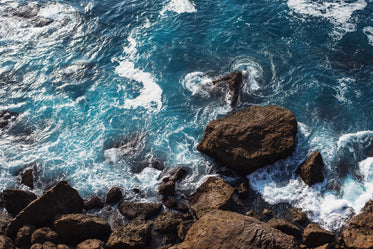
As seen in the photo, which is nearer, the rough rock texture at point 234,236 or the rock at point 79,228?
the rough rock texture at point 234,236

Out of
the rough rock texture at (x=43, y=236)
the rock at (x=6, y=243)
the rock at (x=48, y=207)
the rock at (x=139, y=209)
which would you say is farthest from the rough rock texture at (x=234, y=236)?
the rock at (x=6, y=243)

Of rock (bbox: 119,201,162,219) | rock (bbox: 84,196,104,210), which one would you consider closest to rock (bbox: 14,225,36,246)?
rock (bbox: 84,196,104,210)

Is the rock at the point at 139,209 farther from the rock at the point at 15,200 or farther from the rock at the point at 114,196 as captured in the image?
the rock at the point at 15,200

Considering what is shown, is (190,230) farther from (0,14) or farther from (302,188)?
(0,14)

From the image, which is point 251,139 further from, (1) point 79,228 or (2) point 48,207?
(2) point 48,207

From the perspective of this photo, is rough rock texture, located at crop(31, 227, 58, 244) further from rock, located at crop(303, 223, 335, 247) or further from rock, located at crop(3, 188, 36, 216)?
rock, located at crop(303, 223, 335, 247)

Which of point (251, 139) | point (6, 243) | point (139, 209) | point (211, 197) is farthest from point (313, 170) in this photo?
point (6, 243)

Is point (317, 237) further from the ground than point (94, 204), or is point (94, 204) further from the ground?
point (94, 204)
